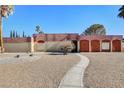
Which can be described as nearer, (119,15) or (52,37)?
(119,15)

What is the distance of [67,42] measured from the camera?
4878cm

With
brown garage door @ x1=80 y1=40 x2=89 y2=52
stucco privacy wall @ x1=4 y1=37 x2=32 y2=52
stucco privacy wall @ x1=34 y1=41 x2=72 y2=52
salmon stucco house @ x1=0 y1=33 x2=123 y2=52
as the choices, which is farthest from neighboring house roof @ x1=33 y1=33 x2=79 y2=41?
stucco privacy wall @ x1=4 y1=37 x2=32 y2=52

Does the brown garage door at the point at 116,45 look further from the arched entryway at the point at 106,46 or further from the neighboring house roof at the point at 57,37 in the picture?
the neighboring house roof at the point at 57,37

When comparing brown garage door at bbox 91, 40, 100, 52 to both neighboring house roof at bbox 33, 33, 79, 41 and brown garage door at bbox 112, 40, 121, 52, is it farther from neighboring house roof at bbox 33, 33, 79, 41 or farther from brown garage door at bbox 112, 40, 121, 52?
neighboring house roof at bbox 33, 33, 79, 41

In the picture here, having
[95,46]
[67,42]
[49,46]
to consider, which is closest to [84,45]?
[95,46]

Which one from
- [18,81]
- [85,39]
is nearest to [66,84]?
[18,81]

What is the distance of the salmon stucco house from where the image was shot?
1903 inches

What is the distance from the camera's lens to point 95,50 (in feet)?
159

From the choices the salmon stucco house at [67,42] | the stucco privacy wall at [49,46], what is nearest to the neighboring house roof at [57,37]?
the salmon stucco house at [67,42]

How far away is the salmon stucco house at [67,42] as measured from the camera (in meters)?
48.3

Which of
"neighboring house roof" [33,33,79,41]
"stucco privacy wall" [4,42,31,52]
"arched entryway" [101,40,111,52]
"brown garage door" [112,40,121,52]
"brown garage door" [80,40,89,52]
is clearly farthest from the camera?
"stucco privacy wall" [4,42,31,52]

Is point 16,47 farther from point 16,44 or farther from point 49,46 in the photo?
point 49,46
